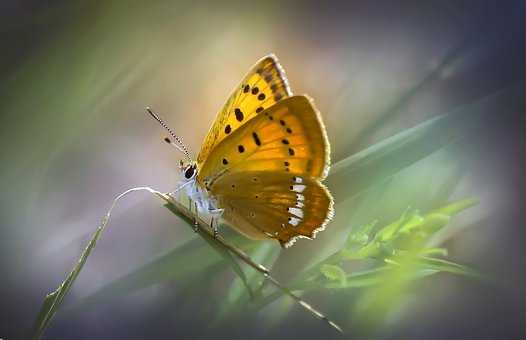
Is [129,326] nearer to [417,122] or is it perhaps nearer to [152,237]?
[152,237]

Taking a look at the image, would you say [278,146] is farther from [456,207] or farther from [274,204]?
[456,207]

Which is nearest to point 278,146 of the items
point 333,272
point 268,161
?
point 268,161

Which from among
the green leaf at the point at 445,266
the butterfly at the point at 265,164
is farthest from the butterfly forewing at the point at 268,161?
the green leaf at the point at 445,266

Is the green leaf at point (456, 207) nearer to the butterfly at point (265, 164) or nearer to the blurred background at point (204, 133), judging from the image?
the blurred background at point (204, 133)

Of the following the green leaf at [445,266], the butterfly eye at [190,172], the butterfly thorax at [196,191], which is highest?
the butterfly eye at [190,172]

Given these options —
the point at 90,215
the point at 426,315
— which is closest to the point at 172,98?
the point at 90,215
